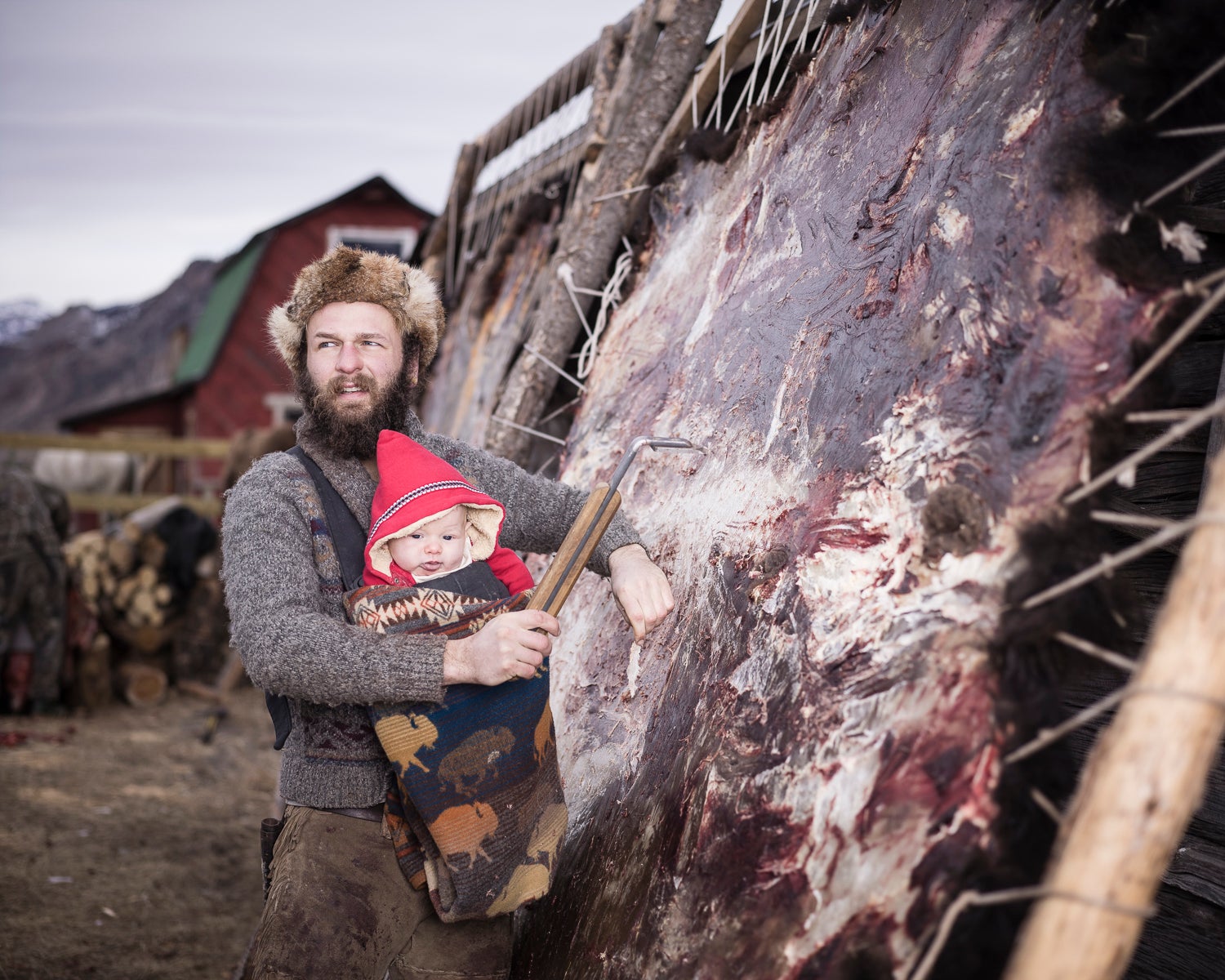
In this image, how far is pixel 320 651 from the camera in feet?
5.78

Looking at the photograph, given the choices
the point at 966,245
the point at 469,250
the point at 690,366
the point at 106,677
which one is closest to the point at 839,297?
the point at 966,245

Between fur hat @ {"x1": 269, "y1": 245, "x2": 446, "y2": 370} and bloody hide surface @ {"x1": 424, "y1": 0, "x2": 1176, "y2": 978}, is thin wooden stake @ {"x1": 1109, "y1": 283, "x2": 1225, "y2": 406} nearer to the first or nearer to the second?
bloody hide surface @ {"x1": 424, "y1": 0, "x2": 1176, "y2": 978}

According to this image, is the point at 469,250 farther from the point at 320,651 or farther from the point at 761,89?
the point at 320,651

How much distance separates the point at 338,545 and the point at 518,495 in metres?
0.50

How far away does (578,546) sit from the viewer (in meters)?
1.94

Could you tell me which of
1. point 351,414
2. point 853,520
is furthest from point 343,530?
point 853,520

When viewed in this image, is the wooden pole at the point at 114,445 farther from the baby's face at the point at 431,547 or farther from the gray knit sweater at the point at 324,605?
the baby's face at the point at 431,547

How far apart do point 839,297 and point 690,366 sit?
641 mm

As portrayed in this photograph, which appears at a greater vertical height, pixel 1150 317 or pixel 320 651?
pixel 1150 317

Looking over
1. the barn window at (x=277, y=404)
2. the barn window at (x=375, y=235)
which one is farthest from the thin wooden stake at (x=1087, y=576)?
the barn window at (x=277, y=404)

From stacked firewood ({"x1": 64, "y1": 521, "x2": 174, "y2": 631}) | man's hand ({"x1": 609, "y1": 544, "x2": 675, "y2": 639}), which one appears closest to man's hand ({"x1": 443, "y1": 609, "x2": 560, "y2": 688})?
man's hand ({"x1": 609, "y1": 544, "x2": 675, "y2": 639})

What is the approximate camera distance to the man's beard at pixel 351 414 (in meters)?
2.22

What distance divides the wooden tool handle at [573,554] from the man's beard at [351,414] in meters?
0.59

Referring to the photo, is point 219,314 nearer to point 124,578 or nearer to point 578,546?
point 124,578
